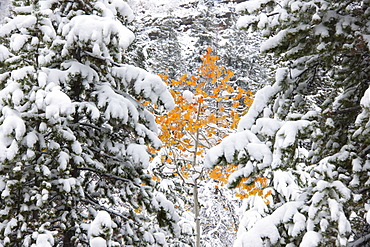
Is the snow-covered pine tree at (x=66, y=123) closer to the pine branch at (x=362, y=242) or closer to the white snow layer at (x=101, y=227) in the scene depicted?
the white snow layer at (x=101, y=227)

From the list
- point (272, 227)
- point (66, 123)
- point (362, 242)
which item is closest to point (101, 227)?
point (66, 123)

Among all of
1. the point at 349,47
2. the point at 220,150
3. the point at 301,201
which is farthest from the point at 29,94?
the point at 349,47

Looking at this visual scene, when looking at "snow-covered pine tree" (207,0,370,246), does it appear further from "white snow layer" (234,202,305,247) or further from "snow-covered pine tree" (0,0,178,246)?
"snow-covered pine tree" (0,0,178,246)

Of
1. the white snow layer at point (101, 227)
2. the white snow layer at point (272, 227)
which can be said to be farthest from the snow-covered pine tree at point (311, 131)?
the white snow layer at point (101, 227)

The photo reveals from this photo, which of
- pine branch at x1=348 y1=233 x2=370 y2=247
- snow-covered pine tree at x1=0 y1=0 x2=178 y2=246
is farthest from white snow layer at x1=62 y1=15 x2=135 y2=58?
pine branch at x1=348 y1=233 x2=370 y2=247

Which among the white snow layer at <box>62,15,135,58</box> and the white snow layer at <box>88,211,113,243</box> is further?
the white snow layer at <box>62,15,135,58</box>

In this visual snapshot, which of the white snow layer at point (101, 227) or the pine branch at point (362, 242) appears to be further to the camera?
the white snow layer at point (101, 227)
